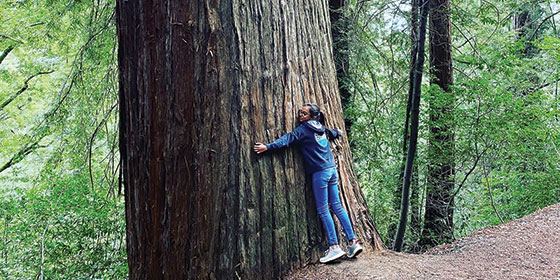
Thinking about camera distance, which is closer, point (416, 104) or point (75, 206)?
point (416, 104)

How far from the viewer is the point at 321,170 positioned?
13.2ft

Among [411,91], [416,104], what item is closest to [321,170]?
[416,104]

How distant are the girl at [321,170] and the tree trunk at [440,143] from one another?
9.76 feet

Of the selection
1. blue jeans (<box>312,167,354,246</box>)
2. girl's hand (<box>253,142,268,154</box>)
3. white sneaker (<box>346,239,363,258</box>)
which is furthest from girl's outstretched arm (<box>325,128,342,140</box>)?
white sneaker (<box>346,239,363,258</box>)

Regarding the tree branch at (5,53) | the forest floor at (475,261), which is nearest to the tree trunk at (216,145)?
the forest floor at (475,261)

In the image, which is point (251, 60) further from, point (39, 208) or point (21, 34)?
point (21, 34)

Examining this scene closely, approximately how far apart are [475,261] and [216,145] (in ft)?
8.62

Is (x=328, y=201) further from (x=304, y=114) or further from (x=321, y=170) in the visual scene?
(x=304, y=114)

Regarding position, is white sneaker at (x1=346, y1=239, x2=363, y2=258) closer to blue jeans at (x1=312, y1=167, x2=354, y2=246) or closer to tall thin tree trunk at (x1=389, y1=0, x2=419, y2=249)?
blue jeans at (x1=312, y1=167, x2=354, y2=246)

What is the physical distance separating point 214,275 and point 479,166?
19.5ft

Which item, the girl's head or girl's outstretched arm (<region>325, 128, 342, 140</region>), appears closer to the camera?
the girl's head

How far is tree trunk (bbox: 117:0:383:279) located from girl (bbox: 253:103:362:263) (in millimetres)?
95

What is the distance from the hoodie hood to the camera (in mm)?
4016

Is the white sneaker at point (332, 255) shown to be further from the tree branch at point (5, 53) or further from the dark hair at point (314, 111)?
the tree branch at point (5, 53)
